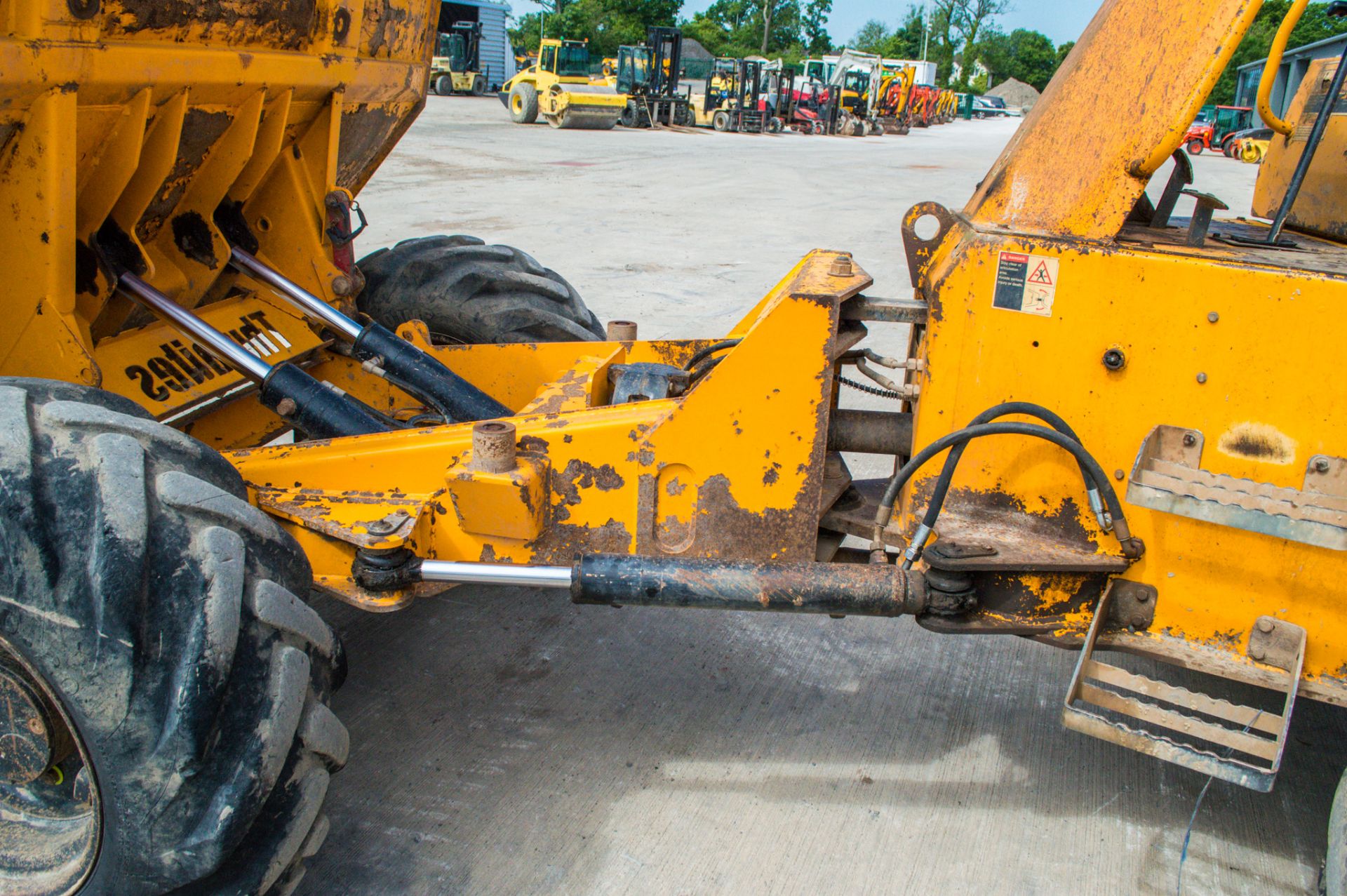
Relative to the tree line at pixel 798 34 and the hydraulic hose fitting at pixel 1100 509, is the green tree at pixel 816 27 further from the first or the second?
the hydraulic hose fitting at pixel 1100 509

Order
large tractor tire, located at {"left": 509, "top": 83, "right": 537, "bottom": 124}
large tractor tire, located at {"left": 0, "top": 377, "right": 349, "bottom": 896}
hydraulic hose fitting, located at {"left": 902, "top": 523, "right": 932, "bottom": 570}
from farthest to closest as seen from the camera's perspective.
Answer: large tractor tire, located at {"left": 509, "top": 83, "right": 537, "bottom": 124} < hydraulic hose fitting, located at {"left": 902, "top": 523, "right": 932, "bottom": 570} < large tractor tire, located at {"left": 0, "top": 377, "right": 349, "bottom": 896}

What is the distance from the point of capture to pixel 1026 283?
2.18 meters

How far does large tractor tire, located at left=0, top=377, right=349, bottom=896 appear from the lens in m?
1.74

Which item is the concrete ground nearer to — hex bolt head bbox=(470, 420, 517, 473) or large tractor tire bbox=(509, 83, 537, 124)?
hex bolt head bbox=(470, 420, 517, 473)

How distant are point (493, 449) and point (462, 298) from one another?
70.6 inches

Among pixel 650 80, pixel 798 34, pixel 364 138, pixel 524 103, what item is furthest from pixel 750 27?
pixel 364 138

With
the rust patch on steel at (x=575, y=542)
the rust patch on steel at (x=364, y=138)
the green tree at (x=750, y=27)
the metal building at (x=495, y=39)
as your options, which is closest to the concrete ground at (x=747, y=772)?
the rust patch on steel at (x=575, y=542)

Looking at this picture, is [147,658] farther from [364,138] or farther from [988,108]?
[988,108]

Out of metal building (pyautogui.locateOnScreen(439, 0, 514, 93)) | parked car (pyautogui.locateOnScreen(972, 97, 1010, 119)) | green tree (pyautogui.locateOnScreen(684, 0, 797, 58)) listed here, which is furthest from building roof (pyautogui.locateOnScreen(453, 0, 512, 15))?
parked car (pyautogui.locateOnScreen(972, 97, 1010, 119))

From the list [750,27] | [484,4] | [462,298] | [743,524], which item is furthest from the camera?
[750,27]

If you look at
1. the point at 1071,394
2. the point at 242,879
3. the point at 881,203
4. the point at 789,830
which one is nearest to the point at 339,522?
the point at 242,879

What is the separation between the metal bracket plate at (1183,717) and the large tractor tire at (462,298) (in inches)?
93.2

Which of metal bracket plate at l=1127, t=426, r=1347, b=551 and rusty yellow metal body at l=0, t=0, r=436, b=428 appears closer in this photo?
metal bracket plate at l=1127, t=426, r=1347, b=551

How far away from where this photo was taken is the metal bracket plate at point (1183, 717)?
198 centimetres
